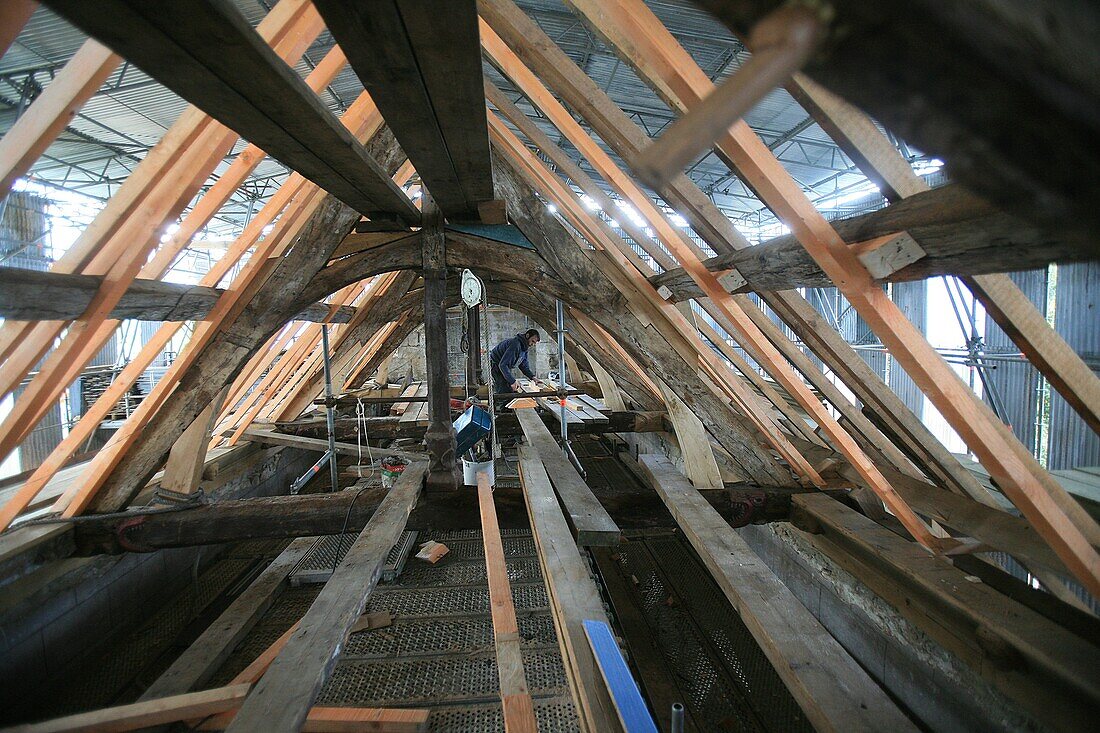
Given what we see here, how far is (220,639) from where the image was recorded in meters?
3.77

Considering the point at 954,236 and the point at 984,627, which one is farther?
the point at 984,627

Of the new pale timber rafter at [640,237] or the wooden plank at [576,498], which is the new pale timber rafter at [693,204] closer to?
the new pale timber rafter at [640,237]

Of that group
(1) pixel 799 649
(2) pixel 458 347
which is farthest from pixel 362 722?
(2) pixel 458 347

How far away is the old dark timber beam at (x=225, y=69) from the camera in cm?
106

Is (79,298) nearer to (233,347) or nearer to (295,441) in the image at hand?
(233,347)

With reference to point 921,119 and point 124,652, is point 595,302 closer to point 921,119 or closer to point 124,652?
point 921,119

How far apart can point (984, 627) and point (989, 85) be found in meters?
2.44

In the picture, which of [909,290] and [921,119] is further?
[909,290]

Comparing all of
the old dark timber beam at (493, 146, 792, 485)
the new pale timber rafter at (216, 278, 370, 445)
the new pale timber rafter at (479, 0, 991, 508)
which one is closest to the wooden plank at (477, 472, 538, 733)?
the old dark timber beam at (493, 146, 792, 485)

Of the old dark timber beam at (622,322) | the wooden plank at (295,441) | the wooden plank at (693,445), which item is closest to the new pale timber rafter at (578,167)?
the old dark timber beam at (622,322)

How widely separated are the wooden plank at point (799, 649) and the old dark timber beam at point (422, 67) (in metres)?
1.99

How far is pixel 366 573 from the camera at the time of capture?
6.56 feet

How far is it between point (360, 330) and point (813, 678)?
20.8ft

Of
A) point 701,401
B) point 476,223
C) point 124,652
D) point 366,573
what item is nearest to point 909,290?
point 701,401
